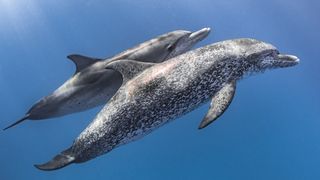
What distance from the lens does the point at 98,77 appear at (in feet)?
28.7

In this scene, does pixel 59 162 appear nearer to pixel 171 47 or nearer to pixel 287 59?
pixel 171 47

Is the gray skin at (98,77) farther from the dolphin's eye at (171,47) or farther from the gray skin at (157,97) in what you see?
the gray skin at (157,97)

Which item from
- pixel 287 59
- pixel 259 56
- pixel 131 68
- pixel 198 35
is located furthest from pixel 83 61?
pixel 287 59

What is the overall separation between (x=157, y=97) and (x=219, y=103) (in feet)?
2.93

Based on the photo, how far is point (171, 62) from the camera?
661cm

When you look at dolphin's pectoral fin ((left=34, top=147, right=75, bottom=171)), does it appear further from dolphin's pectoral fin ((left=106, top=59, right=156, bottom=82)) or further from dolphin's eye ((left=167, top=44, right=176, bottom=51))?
dolphin's eye ((left=167, top=44, right=176, bottom=51))

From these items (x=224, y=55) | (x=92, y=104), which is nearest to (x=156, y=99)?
(x=224, y=55)

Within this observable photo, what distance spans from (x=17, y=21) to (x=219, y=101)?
1092 inches

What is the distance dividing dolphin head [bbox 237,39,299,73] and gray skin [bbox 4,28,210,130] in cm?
186

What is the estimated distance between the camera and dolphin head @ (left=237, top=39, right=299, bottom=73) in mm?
7035

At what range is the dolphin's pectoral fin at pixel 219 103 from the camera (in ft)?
20.5

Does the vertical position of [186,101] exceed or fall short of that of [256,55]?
it falls short

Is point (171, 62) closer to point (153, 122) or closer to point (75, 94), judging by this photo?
point (153, 122)

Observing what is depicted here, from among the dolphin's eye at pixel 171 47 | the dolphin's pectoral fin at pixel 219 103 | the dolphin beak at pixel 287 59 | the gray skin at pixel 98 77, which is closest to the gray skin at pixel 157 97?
the dolphin's pectoral fin at pixel 219 103
